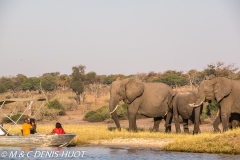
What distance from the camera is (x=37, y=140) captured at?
2528 centimetres

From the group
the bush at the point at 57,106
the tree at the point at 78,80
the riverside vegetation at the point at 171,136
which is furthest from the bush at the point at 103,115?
the tree at the point at 78,80

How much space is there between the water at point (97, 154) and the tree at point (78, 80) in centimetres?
3025

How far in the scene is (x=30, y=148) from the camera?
2570 centimetres

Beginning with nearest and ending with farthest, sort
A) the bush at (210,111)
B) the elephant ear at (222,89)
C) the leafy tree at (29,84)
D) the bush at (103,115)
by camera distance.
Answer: the elephant ear at (222,89)
the bush at (210,111)
the bush at (103,115)
the leafy tree at (29,84)

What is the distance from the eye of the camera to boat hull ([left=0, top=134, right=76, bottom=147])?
25.2 meters

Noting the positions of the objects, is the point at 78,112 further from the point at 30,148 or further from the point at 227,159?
the point at 227,159

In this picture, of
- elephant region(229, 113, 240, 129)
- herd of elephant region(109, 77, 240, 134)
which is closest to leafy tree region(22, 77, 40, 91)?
herd of elephant region(109, 77, 240, 134)

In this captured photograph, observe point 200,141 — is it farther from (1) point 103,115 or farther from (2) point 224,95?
(1) point 103,115

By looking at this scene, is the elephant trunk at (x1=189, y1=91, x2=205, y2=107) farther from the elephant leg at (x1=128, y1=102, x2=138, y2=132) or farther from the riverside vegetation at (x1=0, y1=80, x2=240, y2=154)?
the elephant leg at (x1=128, y1=102, x2=138, y2=132)

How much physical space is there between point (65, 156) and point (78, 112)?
26.0 m

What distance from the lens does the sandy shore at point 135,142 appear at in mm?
26984

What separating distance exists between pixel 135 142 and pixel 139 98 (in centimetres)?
432

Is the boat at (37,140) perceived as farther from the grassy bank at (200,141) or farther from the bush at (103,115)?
the bush at (103,115)

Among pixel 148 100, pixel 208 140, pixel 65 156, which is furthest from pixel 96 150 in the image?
pixel 148 100
